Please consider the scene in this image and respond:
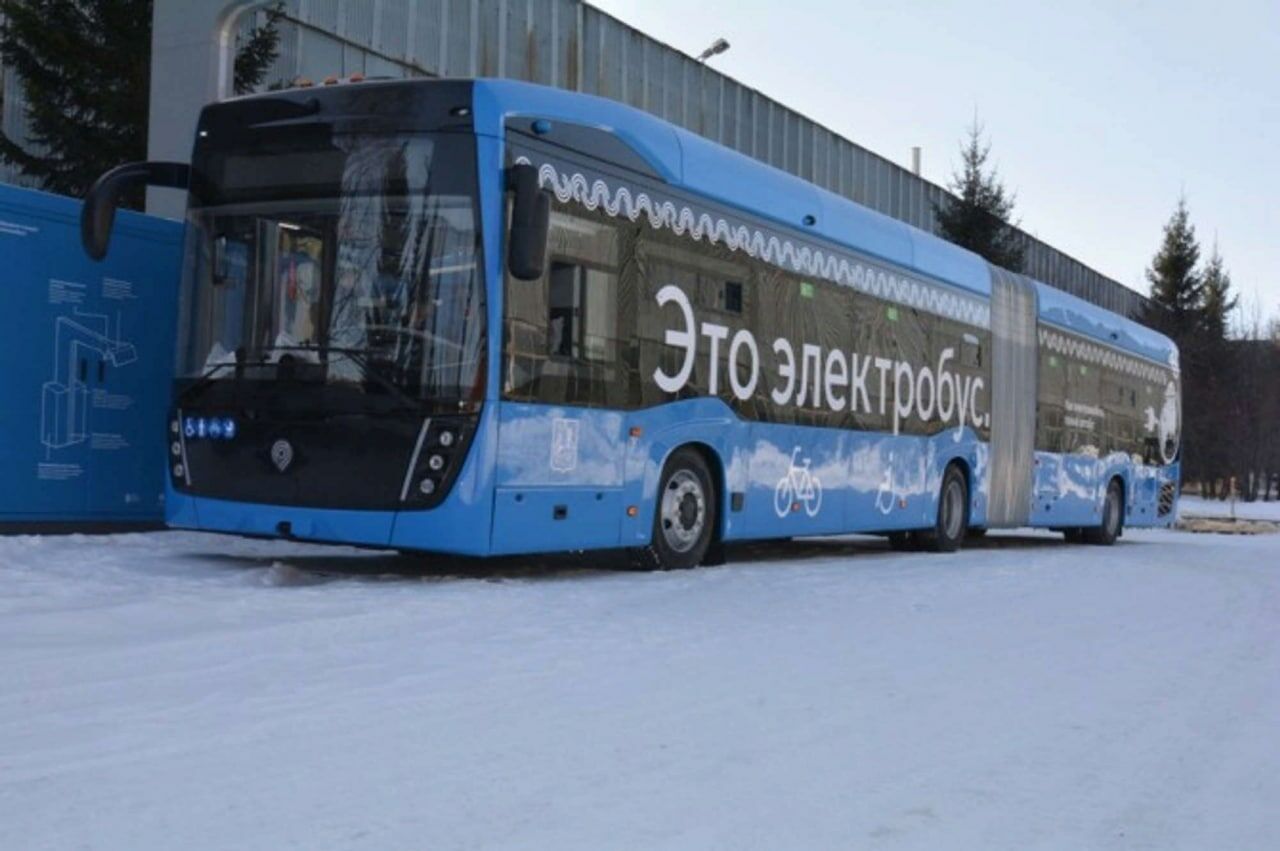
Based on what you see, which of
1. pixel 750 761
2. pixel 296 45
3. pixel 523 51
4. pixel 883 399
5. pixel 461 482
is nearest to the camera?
pixel 750 761

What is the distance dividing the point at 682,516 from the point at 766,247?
270 centimetres

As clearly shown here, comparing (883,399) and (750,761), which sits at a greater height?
(883,399)

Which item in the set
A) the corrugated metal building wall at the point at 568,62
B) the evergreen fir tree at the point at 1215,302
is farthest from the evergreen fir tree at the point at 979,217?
the evergreen fir tree at the point at 1215,302

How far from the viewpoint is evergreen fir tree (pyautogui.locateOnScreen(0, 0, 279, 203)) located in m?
20.8

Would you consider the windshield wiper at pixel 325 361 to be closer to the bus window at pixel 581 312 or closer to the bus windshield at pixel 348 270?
the bus windshield at pixel 348 270

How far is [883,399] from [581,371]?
5566mm

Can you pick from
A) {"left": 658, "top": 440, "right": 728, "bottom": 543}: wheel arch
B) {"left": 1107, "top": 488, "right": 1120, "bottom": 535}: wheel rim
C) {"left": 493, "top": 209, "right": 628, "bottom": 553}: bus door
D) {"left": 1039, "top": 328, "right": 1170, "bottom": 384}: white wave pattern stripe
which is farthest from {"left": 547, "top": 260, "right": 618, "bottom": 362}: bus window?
{"left": 1107, "top": 488, "right": 1120, "bottom": 535}: wheel rim

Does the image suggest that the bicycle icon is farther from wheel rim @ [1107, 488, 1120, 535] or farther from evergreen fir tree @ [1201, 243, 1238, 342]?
evergreen fir tree @ [1201, 243, 1238, 342]

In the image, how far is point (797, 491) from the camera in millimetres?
13664

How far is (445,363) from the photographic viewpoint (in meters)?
9.73

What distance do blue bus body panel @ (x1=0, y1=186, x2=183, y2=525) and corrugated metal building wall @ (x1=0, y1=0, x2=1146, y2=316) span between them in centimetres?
688

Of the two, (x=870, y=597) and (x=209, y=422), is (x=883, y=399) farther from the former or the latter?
(x=209, y=422)

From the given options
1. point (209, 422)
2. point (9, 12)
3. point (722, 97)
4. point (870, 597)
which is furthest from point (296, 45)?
point (870, 597)

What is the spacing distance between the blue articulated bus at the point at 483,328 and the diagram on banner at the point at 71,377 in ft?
6.43
